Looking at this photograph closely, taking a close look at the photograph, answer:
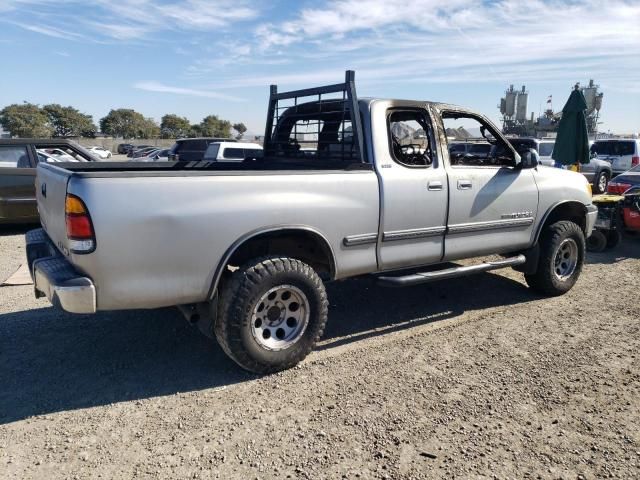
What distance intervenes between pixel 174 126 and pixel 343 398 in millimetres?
98487

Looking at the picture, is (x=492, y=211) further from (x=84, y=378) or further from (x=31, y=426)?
(x=31, y=426)

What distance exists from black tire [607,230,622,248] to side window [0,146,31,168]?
973 centimetres

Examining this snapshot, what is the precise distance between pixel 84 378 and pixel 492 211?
379 centimetres

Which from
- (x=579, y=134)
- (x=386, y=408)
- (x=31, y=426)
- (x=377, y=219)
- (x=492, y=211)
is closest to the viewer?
(x=31, y=426)

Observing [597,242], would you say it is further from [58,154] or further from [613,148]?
[613,148]

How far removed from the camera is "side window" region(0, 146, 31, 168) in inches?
346

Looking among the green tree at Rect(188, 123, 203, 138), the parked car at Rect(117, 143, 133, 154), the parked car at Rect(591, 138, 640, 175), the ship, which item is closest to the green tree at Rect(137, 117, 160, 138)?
the green tree at Rect(188, 123, 203, 138)

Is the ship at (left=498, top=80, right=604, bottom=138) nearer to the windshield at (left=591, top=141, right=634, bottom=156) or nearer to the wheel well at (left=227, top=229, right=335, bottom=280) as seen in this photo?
the windshield at (left=591, top=141, right=634, bottom=156)

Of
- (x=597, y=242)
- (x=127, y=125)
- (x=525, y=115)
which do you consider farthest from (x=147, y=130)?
(x=597, y=242)

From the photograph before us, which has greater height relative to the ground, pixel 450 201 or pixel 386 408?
pixel 450 201

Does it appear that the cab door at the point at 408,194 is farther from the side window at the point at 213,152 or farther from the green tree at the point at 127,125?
the green tree at the point at 127,125

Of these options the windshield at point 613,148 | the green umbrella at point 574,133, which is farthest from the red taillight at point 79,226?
the windshield at point 613,148

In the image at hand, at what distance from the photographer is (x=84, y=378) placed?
148 inches

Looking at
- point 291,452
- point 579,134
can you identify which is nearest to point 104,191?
point 291,452
